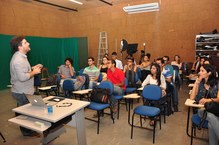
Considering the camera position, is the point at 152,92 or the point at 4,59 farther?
the point at 4,59

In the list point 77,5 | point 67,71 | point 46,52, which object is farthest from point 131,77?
point 77,5

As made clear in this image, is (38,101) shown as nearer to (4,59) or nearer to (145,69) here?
(145,69)

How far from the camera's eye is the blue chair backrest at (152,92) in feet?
10.7

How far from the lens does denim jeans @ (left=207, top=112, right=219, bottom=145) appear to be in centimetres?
222

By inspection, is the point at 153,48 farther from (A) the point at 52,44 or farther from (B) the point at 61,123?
(B) the point at 61,123

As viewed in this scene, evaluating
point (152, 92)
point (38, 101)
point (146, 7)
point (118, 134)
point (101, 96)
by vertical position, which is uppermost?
point (146, 7)

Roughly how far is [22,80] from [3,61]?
232 inches

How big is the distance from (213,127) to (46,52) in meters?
8.31

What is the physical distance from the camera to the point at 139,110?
3.05m

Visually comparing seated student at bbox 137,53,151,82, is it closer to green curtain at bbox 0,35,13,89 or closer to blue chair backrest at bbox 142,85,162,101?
blue chair backrest at bbox 142,85,162,101

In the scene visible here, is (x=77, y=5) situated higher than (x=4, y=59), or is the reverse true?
(x=77, y=5)

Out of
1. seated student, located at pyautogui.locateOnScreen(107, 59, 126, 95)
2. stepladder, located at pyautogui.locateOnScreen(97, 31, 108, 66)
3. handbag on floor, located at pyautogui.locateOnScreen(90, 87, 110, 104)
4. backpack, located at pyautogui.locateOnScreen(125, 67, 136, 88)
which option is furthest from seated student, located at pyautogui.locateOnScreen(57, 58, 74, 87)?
stepladder, located at pyautogui.locateOnScreen(97, 31, 108, 66)

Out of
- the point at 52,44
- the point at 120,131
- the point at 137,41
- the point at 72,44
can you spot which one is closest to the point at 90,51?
the point at 72,44

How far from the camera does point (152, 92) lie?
10.9 ft
